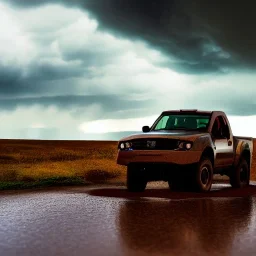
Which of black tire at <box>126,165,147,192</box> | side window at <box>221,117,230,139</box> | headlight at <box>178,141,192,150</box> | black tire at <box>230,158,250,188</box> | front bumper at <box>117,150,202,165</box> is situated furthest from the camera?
black tire at <box>230,158,250,188</box>

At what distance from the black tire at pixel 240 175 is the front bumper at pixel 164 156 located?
11.0ft

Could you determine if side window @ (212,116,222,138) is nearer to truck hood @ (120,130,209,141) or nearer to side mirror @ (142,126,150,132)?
truck hood @ (120,130,209,141)

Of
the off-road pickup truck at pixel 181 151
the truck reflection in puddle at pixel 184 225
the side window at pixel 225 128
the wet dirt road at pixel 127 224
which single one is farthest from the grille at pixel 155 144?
the side window at pixel 225 128

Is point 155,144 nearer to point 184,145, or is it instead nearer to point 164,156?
point 164,156

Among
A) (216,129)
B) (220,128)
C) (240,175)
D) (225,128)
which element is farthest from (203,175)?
(240,175)

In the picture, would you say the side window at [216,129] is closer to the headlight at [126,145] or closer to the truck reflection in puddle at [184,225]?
the headlight at [126,145]

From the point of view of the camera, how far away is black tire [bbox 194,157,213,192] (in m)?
15.8

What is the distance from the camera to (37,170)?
25.9 metres

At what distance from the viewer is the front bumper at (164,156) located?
15.5 meters

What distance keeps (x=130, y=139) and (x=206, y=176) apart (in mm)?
2176

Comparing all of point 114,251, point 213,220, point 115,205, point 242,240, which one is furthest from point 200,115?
point 114,251

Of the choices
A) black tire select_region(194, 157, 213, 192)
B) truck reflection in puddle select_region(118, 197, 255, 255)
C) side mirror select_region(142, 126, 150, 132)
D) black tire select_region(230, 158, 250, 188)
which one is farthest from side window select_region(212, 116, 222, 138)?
truck reflection in puddle select_region(118, 197, 255, 255)

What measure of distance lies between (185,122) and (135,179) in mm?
2242

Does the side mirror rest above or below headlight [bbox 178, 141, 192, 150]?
above
